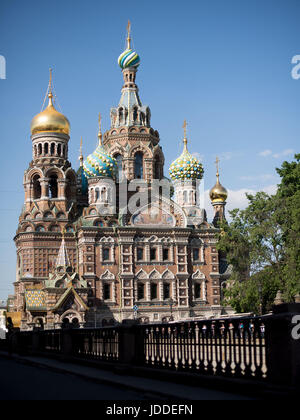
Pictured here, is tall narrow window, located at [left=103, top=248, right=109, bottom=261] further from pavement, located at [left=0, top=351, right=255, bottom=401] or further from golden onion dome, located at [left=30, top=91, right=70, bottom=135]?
pavement, located at [left=0, top=351, right=255, bottom=401]

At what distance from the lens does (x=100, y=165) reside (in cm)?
4912

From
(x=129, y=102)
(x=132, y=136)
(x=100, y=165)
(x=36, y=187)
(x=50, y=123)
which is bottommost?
(x=36, y=187)

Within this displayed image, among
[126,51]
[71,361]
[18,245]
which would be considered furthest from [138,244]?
[71,361]

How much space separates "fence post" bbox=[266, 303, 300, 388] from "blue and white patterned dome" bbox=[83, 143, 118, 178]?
40.3 meters

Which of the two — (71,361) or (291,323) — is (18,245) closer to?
(71,361)

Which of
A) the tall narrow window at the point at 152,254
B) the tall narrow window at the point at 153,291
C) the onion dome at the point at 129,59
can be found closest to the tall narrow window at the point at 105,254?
the tall narrow window at the point at 152,254

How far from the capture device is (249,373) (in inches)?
392

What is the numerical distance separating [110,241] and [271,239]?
15.9 m

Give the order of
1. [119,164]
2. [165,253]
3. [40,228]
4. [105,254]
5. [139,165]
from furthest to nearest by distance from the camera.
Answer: [139,165], [119,164], [40,228], [165,253], [105,254]

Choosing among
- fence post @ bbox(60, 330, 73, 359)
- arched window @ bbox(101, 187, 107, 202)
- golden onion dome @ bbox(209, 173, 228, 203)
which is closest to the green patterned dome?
golden onion dome @ bbox(209, 173, 228, 203)

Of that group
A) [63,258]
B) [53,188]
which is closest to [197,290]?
[63,258]

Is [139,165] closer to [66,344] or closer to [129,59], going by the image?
[129,59]
